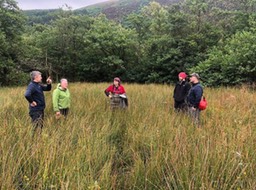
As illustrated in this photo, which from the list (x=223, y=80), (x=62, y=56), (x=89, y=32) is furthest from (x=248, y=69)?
(x=62, y=56)

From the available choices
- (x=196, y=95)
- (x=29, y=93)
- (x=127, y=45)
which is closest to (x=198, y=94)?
(x=196, y=95)

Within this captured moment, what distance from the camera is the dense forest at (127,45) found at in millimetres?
23891

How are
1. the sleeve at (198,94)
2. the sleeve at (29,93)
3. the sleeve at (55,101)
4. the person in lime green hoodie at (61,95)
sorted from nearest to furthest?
the sleeve at (29,93) → the sleeve at (55,101) → the person in lime green hoodie at (61,95) → the sleeve at (198,94)

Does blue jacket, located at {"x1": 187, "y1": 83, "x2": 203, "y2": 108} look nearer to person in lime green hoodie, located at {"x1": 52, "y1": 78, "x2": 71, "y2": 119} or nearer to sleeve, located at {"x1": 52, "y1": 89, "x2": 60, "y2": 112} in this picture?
person in lime green hoodie, located at {"x1": 52, "y1": 78, "x2": 71, "y2": 119}

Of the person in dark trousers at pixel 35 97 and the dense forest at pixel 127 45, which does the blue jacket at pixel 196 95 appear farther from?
the dense forest at pixel 127 45

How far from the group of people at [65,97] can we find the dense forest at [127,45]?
11.1 metres

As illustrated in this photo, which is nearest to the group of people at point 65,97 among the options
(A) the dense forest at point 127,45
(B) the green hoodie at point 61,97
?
(B) the green hoodie at point 61,97

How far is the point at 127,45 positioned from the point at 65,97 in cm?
2257

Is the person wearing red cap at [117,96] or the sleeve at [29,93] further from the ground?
the sleeve at [29,93]

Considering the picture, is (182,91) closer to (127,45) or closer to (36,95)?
(36,95)

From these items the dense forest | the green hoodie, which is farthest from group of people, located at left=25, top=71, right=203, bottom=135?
the dense forest

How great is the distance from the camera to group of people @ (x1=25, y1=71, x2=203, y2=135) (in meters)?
5.68

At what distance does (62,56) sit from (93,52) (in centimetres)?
388

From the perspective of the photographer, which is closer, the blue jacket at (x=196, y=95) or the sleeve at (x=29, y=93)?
the sleeve at (x=29, y=93)
